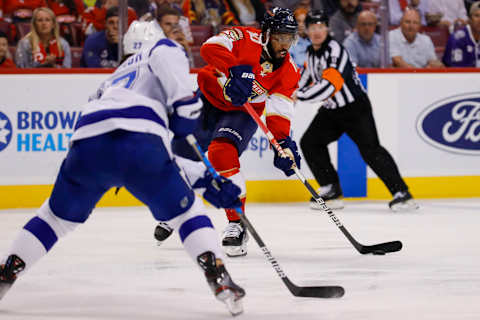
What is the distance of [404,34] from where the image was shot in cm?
601

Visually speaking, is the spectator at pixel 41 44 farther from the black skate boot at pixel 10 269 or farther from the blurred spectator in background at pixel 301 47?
the black skate boot at pixel 10 269

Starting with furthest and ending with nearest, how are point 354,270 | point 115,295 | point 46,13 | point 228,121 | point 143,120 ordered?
point 46,13, point 228,121, point 354,270, point 115,295, point 143,120

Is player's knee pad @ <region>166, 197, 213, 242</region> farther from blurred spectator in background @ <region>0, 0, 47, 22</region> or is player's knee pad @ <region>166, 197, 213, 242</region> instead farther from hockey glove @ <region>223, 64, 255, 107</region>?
blurred spectator in background @ <region>0, 0, 47, 22</region>

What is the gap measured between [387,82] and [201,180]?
12.1 ft

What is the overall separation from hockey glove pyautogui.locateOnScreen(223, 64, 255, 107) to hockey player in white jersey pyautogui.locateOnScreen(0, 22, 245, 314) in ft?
3.08

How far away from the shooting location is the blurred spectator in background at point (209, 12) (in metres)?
5.58

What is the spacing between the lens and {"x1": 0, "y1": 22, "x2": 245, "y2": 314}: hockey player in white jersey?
7.78 ft

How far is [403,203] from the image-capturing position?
17.5 feet

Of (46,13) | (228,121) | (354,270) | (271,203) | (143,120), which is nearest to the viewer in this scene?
(143,120)

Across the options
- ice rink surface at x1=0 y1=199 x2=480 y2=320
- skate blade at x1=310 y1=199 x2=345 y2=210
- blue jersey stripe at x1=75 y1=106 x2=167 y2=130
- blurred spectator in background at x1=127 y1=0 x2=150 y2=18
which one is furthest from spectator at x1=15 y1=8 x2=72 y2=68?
blue jersey stripe at x1=75 y1=106 x2=167 y2=130

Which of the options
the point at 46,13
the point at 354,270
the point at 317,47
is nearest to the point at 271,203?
the point at 317,47

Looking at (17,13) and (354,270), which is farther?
(17,13)

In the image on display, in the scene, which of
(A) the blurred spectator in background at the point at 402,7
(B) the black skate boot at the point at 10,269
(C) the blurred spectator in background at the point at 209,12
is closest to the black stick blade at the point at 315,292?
(B) the black skate boot at the point at 10,269

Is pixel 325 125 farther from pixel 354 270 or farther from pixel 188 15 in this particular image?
pixel 354 270
